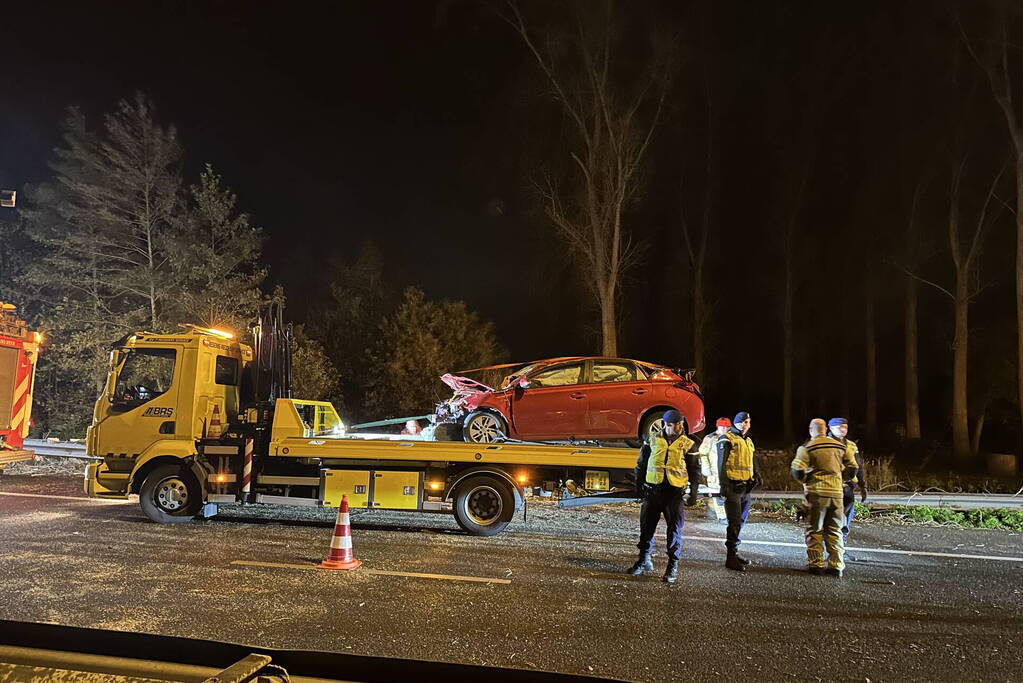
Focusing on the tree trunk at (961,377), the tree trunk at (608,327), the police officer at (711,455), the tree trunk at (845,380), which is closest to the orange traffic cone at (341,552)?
the police officer at (711,455)

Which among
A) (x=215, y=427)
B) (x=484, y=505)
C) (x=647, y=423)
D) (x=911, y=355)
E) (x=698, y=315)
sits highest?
(x=698, y=315)

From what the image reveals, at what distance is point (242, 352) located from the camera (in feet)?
34.9

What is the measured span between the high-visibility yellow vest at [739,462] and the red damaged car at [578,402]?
7.58 ft

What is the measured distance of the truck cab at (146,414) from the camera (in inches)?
371

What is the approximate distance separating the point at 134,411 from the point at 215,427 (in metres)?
1.10

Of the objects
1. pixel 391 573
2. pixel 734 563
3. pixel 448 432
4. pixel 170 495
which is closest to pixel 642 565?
pixel 734 563

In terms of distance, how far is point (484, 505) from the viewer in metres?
9.16

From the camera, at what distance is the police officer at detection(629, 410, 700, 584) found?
22.9ft

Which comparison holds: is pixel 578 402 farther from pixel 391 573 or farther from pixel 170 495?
pixel 170 495

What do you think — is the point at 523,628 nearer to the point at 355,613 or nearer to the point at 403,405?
the point at 355,613

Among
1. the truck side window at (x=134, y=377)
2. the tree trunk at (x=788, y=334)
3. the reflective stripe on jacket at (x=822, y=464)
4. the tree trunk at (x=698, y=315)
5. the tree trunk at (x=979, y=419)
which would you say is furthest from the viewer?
the tree trunk at (x=788, y=334)

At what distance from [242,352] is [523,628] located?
716 cm

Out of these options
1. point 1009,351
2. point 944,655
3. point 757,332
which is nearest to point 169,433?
point 944,655

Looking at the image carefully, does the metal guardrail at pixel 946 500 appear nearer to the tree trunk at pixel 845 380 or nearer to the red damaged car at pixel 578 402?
the red damaged car at pixel 578 402
